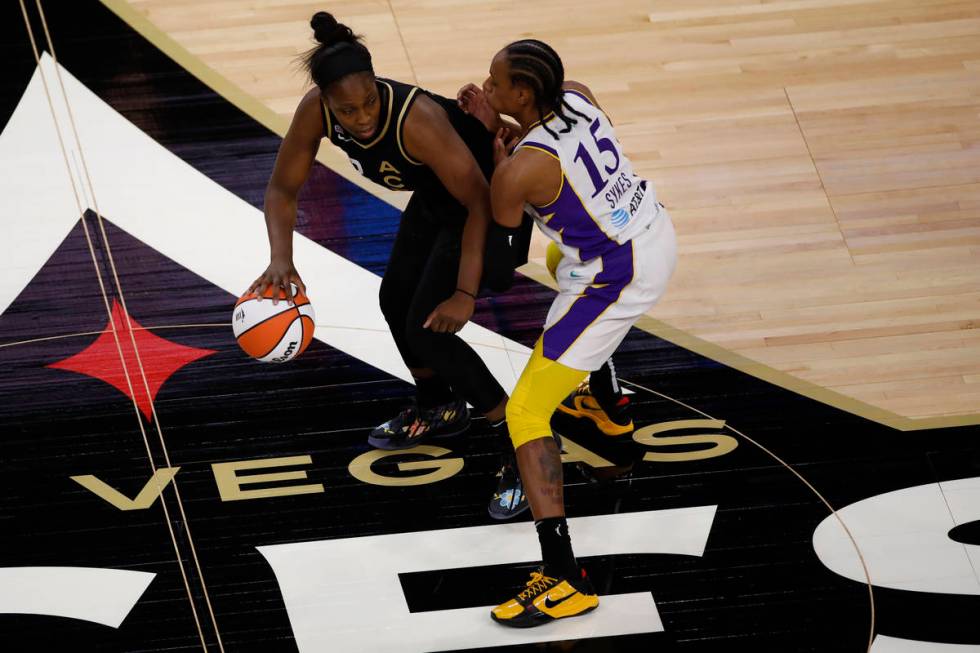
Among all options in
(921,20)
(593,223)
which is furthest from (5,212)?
(921,20)

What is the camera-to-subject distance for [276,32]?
671 centimetres

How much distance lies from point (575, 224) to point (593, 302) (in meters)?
0.27

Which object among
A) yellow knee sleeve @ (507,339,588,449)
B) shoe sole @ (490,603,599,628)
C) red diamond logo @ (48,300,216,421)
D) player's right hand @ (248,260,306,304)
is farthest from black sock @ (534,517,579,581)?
red diamond logo @ (48,300,216,421)

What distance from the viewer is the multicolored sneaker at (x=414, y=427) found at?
470 centimetres

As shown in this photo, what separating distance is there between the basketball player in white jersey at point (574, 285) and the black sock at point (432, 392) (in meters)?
0.70

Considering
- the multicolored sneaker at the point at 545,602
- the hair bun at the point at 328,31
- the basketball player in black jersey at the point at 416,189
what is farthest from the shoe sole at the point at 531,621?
the hair bun at the point at 328,31

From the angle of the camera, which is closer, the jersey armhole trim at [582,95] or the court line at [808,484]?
the jersey armhole trim at [582,95]

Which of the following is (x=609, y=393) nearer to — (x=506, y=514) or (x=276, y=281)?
(x=506, y=514)

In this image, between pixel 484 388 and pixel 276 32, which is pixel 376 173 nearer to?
pixel 484 388

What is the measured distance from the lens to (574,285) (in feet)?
13.2

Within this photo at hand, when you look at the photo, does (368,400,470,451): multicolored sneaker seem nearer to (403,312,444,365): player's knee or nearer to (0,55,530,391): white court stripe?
(0,55,530,391): white court stripe

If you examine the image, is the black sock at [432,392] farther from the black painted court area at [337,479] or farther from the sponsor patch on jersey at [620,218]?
the sponsor patch on jersey at [620,218]

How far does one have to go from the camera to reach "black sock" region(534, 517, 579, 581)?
12.9 feet

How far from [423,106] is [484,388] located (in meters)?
1.02
